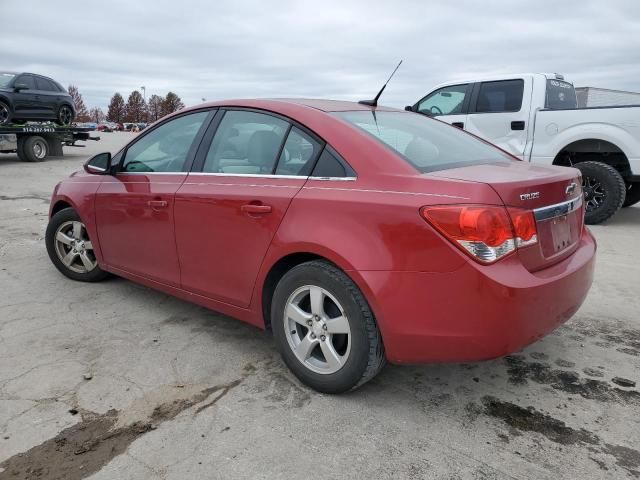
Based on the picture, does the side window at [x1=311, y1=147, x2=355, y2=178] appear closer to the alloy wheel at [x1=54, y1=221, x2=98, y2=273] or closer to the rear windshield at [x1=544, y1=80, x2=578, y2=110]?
the alloy wheel at [x1=54, y1=221, x2=98, y2=273]

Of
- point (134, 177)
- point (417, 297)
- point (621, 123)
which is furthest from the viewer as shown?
point (621, 123)

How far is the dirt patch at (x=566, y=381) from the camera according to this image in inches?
109

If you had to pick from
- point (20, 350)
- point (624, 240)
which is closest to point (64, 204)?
point (20, 350)

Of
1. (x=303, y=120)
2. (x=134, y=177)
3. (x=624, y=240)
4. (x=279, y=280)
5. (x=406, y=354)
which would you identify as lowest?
(x=624, y=240)

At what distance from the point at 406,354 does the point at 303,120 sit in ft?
4.53

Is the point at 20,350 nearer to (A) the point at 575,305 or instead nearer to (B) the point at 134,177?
(B) the point at 134,177

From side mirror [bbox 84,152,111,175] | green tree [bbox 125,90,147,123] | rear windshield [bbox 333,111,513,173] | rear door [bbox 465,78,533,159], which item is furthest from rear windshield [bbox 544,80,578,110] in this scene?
green tree [bbox 125,90,147,123]

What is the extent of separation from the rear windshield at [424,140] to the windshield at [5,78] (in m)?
14.2

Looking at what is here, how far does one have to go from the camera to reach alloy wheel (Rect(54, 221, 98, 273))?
14.6 feet

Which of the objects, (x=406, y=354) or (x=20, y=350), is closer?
(x=406, y=354)

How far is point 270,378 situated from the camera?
296cm

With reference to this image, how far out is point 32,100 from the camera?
1468 cm

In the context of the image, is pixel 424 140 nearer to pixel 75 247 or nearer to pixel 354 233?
pixel 354 233

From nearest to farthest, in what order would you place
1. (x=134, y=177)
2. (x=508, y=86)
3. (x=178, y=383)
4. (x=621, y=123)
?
(x=178, y=383)
(x=134, y=177)
(x=621, y=123)
(x=508, y=86)
